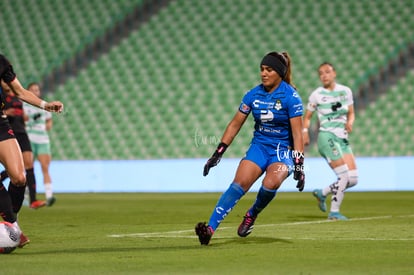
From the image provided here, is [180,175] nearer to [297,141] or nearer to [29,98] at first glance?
[297,141]

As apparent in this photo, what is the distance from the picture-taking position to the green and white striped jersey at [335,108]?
12.9 metres

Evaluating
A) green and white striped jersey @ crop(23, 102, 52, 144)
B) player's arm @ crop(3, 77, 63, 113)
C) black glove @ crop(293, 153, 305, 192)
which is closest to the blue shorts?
black glove @ crop(293, 153, 305, 192)

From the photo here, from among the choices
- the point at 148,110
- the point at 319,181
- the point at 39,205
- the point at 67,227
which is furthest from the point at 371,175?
the point at 67,227

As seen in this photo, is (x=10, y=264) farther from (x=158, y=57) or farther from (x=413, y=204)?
(x=158, y=57)

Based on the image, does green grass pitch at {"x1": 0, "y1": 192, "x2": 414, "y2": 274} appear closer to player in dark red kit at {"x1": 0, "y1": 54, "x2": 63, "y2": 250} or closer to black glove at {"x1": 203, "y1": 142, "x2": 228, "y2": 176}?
player in dark red kit at {"x1": 0, "y1": 54, "x2": 63, "y2": 250}

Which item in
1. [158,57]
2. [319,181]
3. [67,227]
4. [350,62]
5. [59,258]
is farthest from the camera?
[158,57]

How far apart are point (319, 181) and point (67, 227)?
34.4 ft

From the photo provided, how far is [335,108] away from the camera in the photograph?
508 inches

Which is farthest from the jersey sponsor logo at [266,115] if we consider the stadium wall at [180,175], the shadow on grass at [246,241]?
the stadium wall at [180,175]

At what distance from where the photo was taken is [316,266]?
22.4 feet

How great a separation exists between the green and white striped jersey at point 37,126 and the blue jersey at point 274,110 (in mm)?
8741

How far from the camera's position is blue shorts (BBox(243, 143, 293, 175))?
351 inches

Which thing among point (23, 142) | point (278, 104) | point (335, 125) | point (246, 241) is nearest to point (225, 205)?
point (246, 241)

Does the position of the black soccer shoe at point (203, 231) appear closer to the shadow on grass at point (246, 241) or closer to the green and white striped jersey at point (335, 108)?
the shadow on grass at point (246, 241)
